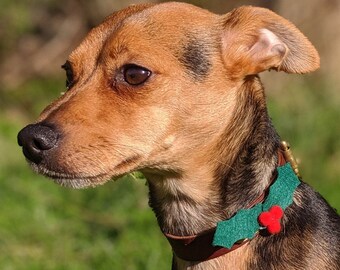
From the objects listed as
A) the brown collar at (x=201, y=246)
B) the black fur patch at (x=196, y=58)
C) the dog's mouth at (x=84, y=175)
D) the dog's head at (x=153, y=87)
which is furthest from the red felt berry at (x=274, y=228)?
the black fur patch at (x=196, y=58)

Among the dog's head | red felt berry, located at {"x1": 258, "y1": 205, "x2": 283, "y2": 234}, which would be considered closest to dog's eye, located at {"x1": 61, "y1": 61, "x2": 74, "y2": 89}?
the dog's head

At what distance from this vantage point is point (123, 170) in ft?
Answer: 14.0

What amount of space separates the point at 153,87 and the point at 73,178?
0.59m

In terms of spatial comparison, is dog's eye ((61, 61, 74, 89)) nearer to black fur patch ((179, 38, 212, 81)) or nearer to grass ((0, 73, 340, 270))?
black fur patch ((179, 38, 212, 81))

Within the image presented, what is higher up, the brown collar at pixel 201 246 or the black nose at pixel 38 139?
the black nose at pixel 38 139

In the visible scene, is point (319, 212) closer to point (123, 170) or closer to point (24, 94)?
point (123, 170)

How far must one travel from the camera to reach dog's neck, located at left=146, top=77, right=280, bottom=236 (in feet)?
14.2

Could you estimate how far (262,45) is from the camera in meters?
4.50

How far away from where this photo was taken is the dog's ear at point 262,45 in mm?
4426

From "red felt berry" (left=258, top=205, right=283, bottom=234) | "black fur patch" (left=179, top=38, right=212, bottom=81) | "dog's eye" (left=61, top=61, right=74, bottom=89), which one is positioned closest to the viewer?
"red felt berry" (left=258, top=205, right=283, bottom=234)

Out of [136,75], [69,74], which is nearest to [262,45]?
A: [136,75]

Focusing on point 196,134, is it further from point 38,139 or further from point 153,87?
point 38,139

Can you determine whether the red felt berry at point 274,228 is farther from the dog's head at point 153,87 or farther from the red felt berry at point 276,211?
the dog's head at point 153,87

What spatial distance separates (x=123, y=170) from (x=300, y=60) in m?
1.05
